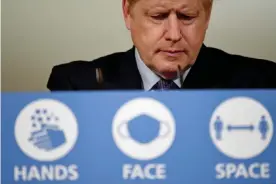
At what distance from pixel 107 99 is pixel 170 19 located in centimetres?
37

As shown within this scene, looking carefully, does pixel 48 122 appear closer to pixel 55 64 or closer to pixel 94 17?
pixel 55 64

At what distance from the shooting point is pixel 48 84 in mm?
1323

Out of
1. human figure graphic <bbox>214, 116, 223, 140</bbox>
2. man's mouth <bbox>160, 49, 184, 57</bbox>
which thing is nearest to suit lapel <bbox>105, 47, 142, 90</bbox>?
man's mouth <bbox>160, 49, 184, 57</bbox>

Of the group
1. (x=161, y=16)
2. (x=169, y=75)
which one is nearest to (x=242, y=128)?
(x=169, y=75)

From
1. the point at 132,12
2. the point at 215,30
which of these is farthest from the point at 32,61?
the point at 215,30

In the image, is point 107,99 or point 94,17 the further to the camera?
point 94,17

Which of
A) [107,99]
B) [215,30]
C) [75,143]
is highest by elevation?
[215,30]

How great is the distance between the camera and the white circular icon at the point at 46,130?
1082 millimetres

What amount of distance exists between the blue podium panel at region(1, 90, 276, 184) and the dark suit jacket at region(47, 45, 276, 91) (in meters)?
0.22

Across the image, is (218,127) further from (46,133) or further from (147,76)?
(46,133)

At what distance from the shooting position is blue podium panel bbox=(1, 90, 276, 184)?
1084 mm

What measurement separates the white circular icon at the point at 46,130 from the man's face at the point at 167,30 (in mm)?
379

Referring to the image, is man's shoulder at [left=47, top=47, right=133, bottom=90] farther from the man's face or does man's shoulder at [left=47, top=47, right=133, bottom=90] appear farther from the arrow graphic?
the arrow graphic

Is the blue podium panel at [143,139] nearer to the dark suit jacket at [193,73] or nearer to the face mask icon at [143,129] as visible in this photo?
the face mask icon at [143,129]
